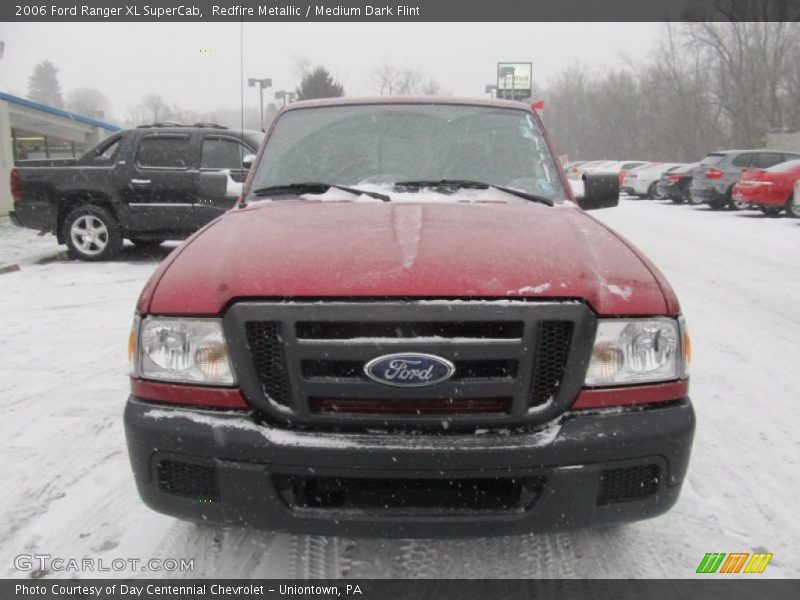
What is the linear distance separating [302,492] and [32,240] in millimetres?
12110

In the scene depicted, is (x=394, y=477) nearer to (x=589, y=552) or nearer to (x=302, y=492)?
(x=302, y=492)

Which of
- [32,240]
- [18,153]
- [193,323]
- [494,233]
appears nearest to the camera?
[193,323]

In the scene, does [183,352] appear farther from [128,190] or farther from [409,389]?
[128,190]

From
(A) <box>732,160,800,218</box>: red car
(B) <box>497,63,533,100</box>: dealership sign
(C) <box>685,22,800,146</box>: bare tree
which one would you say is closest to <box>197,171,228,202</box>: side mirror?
(A) <box>732,160,800,218</box>: red car

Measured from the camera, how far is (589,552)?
2529 millimetres

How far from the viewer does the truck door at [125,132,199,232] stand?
9.16 meters

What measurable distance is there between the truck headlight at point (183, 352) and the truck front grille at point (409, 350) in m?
0.08

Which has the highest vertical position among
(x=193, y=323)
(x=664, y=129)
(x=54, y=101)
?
(x=54, y=101)

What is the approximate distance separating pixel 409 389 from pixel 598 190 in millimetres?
2164

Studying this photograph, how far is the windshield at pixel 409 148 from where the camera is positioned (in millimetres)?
3291

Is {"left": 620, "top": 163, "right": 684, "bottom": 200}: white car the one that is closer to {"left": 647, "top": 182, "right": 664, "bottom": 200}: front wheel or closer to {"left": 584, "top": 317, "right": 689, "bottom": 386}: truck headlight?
{"left": 647, "top": 182, "right": 664, "bottom": 200}: front wheel

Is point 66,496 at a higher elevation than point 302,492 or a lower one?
lower

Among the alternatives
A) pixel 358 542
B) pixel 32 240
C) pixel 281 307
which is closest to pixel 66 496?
pixel 358 542

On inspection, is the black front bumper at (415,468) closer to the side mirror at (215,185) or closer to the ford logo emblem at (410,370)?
the ford logo emblem at (410,370)
